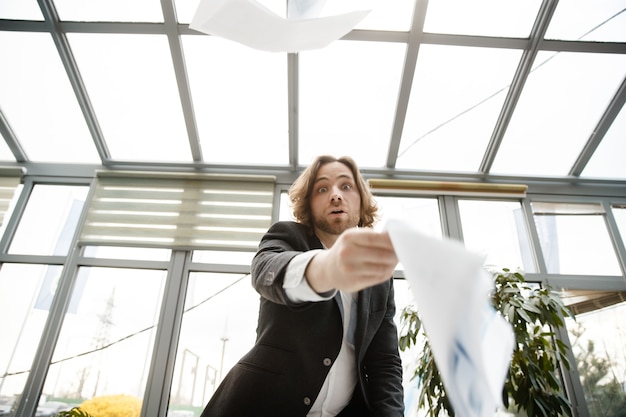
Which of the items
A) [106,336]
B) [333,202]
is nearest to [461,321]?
[333,202]

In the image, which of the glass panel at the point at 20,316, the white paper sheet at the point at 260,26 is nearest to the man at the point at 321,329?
the white paper sheet at the point at 260,26

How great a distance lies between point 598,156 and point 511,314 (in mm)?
2342

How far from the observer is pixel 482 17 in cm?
286

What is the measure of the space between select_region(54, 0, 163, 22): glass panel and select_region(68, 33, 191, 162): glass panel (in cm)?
14

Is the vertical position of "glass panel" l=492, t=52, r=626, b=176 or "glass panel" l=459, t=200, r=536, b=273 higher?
"glass panel" l=492, t=52, r=626, b=176

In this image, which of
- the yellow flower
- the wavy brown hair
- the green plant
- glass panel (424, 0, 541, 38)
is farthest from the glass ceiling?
the yellow flower

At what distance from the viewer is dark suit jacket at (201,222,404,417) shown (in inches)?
32.7

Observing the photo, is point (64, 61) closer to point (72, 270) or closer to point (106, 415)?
point (72, 270)

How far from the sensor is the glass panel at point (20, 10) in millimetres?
2881

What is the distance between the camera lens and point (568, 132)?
335 cm

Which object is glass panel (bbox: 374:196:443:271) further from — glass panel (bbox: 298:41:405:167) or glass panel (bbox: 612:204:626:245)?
glass panel (bbox: 612:204:626:245)

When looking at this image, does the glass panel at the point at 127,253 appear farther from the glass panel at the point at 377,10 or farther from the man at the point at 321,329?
the man at the point at 321,329

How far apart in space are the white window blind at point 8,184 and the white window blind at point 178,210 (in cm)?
82

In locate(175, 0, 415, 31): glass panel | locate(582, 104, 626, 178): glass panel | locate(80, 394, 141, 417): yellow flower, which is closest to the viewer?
locate(80, 394, 141, 417): yellow flower
